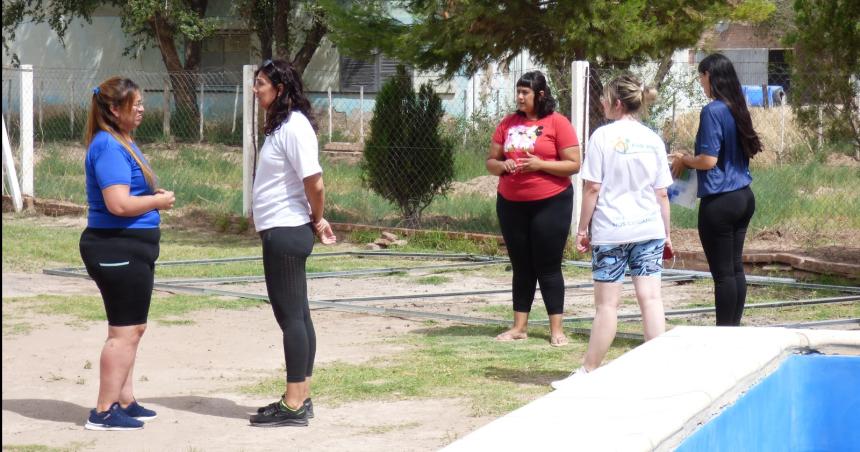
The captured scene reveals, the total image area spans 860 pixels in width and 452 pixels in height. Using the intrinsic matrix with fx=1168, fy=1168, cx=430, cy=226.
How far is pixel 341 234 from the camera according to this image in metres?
14.8

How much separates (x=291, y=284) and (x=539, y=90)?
2.63 meters

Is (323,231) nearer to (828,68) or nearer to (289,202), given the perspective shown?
(289,202)

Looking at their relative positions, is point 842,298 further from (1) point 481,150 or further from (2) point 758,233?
(1) point 481,150

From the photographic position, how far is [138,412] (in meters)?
5.88

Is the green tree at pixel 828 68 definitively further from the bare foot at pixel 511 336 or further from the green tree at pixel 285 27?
the green tree at pixel 285 27

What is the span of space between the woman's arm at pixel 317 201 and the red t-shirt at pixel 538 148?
2.20m

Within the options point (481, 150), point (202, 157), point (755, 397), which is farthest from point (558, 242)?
point (202, 157)

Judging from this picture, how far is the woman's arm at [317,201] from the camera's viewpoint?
5.50m

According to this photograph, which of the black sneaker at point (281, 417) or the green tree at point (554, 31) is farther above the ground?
the green tree at point (554, 31)

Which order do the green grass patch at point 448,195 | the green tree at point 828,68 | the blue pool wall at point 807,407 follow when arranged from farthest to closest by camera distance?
the green grass patch at point 448,195, the green tree at point 828,68, the blue pool wall at point 807,407

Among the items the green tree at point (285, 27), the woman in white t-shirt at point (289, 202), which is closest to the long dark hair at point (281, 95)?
the woman in white t-shirt at point (289, 202)

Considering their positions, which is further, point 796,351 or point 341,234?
point 341,234

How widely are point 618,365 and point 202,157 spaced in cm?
1563

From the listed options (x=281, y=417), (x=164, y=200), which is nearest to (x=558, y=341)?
(x=281, y=417)
